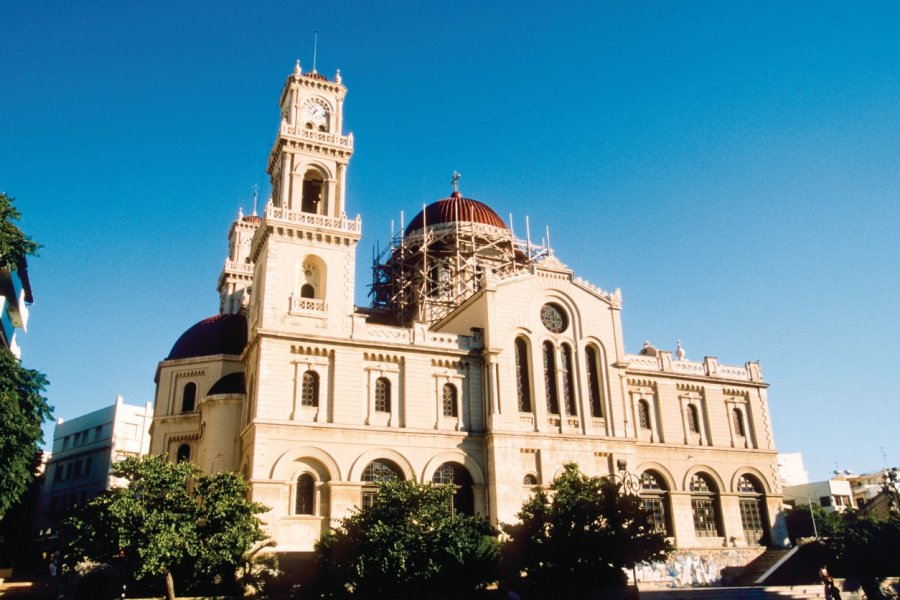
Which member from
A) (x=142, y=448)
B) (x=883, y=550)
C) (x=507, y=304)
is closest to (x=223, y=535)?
(x=507, y=304)

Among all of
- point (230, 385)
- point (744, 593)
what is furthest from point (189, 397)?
point (744, 593)

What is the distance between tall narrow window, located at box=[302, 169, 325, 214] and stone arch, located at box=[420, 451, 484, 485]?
1449 centimetres

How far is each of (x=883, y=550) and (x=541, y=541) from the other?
2032 cm

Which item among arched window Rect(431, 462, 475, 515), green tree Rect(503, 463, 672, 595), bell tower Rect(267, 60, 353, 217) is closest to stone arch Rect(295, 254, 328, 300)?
bell tower Rect(267, 60, 353, 217)

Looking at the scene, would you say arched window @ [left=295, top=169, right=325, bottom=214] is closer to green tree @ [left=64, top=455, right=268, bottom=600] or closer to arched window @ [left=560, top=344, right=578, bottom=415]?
arched window @ [left=560, top=344, right=578, bottom=415]

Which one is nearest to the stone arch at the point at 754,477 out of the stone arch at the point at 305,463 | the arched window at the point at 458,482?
the arched window at the point at 458,482

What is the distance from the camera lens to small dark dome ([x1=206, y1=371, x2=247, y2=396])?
36.6 metres

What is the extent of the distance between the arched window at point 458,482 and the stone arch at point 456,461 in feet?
0.76

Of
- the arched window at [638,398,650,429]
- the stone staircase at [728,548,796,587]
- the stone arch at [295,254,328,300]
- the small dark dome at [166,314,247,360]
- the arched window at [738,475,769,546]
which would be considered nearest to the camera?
the stone arch at [295,254,328,300]

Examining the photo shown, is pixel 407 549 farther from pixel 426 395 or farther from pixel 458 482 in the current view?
pixel 426 395

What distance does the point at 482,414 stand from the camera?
36531 mm

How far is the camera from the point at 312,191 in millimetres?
41062

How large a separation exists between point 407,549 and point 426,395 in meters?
9.80

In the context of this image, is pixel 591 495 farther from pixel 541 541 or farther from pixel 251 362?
pixel 251 362
